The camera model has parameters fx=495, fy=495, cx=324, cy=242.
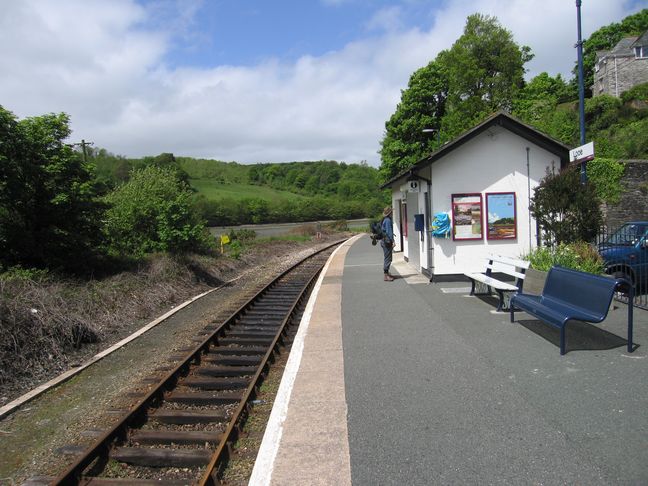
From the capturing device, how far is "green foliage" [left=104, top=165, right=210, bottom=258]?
15.2 metres

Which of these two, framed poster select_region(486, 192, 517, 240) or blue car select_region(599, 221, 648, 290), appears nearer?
blue car select_region(599, 221, 648, 290)

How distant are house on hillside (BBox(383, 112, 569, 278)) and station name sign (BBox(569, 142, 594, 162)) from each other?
241 cm

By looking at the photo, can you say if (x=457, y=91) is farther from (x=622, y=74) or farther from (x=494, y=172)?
(x=494, y=172)

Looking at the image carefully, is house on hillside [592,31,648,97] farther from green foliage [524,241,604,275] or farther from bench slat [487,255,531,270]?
bench slat [487,255,531,270]

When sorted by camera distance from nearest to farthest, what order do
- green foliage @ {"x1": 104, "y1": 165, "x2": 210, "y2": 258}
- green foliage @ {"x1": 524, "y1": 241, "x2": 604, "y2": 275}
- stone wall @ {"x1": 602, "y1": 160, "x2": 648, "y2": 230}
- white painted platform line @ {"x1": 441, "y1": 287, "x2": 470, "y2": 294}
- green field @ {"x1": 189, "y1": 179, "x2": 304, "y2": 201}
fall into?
green foliage @ {"x1": 524, "y1": 241, "x2": 604, "y2": 275} → white painted platform line @ {"x1": 441, "y1": 287, "x2": 470, "y2": 294} → green foliage @ {"x1": 104, "y1": 165, "x2": 210, "y2": 258} → stone wall @ {"x1": 602, "y1": 160, "x2": 648, "y2": 230} → green field @ {"x1": 189, "y1": 179, "x2": 304, "y2": 201}

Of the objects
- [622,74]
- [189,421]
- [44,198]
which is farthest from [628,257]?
[622,74]

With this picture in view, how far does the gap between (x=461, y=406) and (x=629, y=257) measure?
23.2 feet

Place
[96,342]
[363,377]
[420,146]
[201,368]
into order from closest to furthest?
[363,377], [201,368], [96,342], [420,146]

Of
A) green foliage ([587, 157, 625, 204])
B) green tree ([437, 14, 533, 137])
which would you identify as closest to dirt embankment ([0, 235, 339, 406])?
green foliage ([587, 157, 625, 204])

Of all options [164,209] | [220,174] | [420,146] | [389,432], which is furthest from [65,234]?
[220,174]

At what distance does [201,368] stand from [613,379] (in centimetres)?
503

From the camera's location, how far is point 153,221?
1577cm

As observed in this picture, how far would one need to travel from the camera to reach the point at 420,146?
130ft

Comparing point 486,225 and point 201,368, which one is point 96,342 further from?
point 486,225
